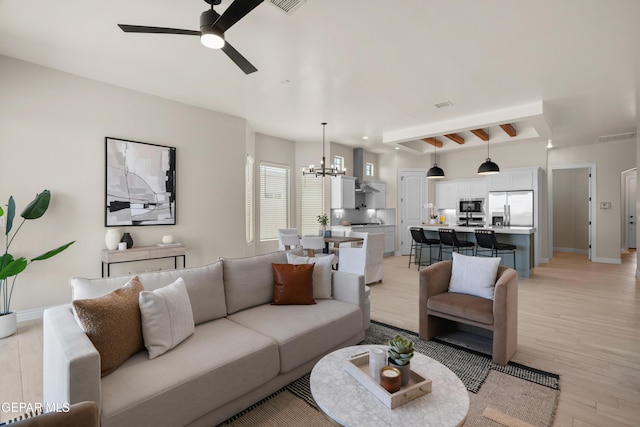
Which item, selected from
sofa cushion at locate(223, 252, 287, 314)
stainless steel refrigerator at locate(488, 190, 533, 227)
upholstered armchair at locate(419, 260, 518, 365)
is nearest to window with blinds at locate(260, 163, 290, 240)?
sofa cushion at locate(223, 252, 287, 314)

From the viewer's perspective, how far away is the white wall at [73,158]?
3.59m

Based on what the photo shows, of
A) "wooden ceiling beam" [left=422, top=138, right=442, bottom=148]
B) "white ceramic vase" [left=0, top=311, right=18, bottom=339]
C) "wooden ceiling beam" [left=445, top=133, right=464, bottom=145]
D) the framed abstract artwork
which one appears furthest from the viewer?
"wooden ceiling beam" [left=422, top=138, right=442, bottom=148]

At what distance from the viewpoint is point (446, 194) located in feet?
29.3

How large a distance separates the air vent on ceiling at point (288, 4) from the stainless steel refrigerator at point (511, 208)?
7169 millimetres

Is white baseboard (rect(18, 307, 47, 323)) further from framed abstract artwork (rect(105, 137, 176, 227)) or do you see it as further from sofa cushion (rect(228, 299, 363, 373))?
sofa cushion (rect(228, 299, 363, 373))

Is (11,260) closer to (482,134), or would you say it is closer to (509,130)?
(482,134)

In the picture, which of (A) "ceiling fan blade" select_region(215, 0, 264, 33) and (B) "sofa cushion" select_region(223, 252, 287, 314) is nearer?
(A) "ceiling fan blade" select_region(215, 0, 264, 33)

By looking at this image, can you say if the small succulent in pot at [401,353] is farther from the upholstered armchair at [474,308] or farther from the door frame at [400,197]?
the door frame at [400,197]

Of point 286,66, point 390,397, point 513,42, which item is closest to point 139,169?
point 286,66

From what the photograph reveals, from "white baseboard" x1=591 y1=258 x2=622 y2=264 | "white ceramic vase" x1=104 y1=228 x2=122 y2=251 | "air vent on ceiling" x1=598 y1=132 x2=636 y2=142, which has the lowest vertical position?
"white baseboard" x1=591 y1=258 x2=622 y2=264

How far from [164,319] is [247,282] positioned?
2.85ft

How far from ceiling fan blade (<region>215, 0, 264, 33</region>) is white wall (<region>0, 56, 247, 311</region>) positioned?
9.83 feet

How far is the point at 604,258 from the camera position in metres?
7.65

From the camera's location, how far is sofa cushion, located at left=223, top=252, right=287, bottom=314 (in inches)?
103
